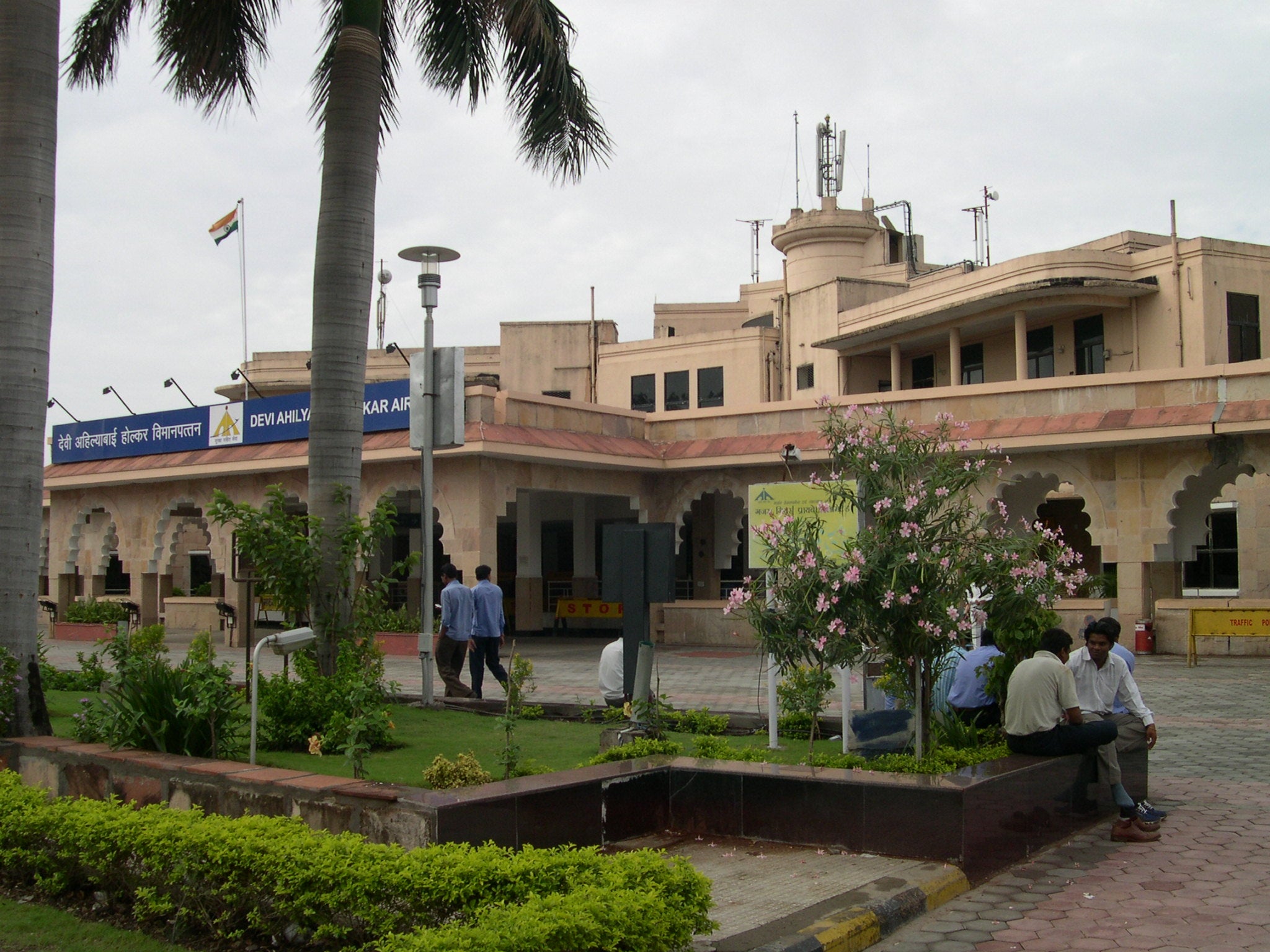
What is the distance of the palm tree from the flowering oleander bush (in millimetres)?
3725

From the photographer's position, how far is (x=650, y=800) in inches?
276

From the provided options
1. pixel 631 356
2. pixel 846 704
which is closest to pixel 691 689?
pixel 846 704

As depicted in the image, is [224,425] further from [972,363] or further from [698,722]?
[698,722]


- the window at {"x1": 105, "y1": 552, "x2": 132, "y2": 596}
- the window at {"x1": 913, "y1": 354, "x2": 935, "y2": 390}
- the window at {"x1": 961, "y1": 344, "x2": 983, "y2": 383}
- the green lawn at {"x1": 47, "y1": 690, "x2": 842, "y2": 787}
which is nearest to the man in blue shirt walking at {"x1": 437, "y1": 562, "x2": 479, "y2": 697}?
the green lawn at {"x1": 47, "y1": 690, "x2": 842, "y2": 787}

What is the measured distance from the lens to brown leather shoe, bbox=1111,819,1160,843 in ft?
23.2

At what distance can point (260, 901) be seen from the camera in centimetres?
498

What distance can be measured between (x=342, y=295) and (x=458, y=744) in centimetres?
381

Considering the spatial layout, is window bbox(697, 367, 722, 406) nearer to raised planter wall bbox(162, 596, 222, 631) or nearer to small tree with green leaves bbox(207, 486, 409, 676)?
raised planter wall bbox(162, 596, 222, 631)

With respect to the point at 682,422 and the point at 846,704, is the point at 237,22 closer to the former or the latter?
the point at 846,704

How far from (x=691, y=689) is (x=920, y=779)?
789 centimetres

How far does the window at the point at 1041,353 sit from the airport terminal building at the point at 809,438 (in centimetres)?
6

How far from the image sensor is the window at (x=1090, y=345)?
25422 mm

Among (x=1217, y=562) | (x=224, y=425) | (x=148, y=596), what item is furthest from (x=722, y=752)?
(x=148, y=596)

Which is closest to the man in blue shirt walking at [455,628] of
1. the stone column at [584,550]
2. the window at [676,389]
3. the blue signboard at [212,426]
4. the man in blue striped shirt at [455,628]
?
the man in blue striped shirt at [455,628]
